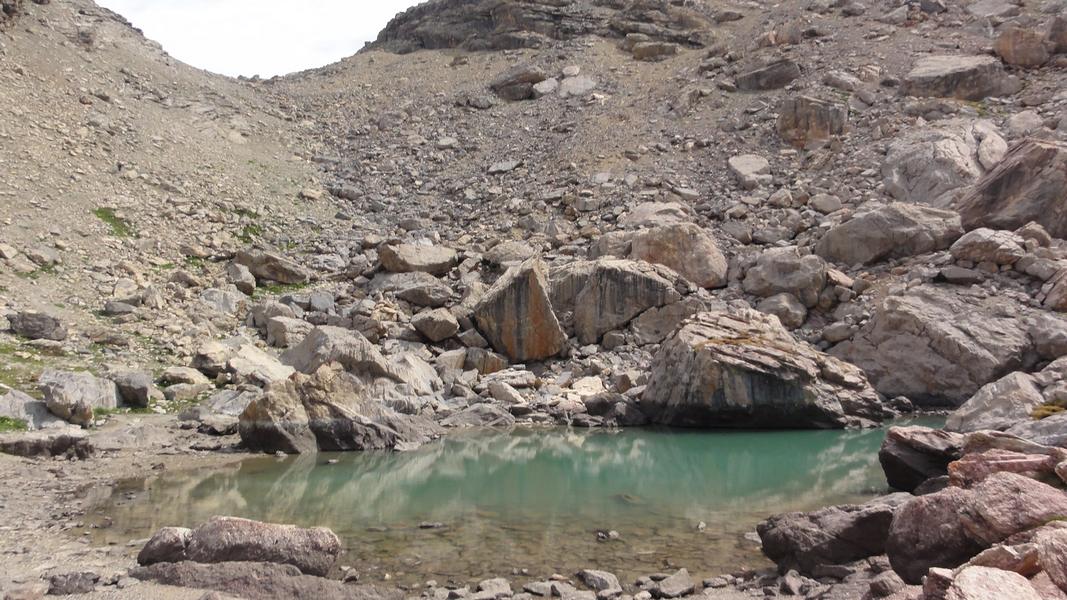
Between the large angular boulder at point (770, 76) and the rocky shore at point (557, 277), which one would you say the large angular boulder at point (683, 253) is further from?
the large angular boulder at point (770, 76)

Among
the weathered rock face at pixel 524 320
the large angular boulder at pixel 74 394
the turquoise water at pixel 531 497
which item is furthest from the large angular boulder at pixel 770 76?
the large angular boulder at pixel 74 394

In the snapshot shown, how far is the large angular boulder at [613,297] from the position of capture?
2928 centimetres

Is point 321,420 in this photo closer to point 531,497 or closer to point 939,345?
point 531,497

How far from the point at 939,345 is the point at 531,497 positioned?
54.7 ft

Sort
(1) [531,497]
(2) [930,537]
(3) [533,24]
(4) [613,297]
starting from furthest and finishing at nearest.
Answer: (3) [533,24] → (4) [613,297] → (1) [531,497] → (2) [930,537]

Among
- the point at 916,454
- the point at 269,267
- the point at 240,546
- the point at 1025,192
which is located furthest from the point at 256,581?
the point at 1025,192

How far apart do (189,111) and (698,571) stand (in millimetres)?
42899

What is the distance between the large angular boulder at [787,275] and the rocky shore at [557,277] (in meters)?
0.13

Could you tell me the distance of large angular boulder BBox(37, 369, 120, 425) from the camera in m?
18.4

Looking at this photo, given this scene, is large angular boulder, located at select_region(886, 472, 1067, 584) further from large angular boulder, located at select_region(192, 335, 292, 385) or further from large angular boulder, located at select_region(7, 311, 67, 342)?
large angular boulder, located at select_region(7, 311, 67, 342)

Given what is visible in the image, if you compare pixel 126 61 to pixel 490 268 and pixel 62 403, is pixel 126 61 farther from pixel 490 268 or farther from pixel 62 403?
pixel 62 403

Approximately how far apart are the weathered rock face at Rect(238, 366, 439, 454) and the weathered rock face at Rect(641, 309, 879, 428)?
25.8 feet

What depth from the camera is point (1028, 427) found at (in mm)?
12711

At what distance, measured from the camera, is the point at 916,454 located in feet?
45.8
